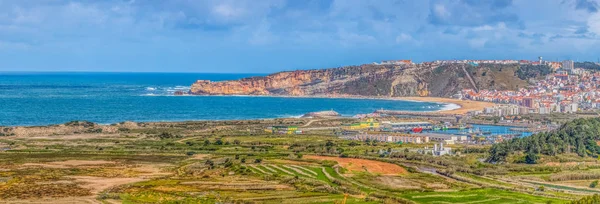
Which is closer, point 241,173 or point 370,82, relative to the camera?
point 241,173

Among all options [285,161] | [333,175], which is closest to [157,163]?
[285,161]

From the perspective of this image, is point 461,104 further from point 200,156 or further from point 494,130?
point 200,156

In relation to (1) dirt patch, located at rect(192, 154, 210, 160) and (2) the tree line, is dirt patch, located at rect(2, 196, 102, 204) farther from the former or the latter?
(2) the tree line

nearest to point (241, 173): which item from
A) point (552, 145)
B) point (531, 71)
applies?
point (552, 145)

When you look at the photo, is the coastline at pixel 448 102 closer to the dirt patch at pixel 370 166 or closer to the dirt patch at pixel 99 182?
the dirt patch at pixel 370 166

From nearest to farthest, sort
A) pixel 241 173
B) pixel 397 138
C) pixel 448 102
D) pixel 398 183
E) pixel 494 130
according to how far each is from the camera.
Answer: pixel 398 183 < pixel 241 173 < pixel 397 138 < pixel 494 130 < pixel 448 102

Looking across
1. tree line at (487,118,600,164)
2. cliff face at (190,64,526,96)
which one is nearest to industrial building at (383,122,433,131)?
tree line at (487,118,600,164)
